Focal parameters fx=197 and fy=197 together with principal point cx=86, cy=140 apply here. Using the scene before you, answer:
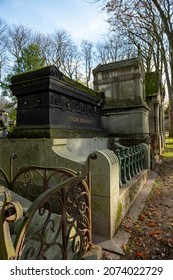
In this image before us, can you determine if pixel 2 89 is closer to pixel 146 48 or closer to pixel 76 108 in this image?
pixel 146 48

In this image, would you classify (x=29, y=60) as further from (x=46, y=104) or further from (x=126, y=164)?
(x=126, y=164)

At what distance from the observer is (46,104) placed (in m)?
4.16

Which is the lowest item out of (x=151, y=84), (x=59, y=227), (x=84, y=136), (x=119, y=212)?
(x=119, y=212)

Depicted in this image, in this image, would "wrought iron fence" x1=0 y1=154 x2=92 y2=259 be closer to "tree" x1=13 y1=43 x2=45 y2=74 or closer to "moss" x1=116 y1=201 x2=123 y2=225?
"moss" x1=116 y1=201 x2=123 y2=225

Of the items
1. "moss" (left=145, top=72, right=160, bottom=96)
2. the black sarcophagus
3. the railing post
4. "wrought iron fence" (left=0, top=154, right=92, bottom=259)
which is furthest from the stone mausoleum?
"moss" (left=145, top=72, right=160, bottom=96)

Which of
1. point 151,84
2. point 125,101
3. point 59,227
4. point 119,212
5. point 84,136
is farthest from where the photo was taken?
point 151,84

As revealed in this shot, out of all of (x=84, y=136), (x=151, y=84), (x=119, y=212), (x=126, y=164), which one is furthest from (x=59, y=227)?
(x=151, y=84)

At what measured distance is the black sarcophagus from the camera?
4.12 meters

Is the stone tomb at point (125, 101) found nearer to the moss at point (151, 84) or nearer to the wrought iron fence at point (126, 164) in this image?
the wrought iron fence at point (126, 164)

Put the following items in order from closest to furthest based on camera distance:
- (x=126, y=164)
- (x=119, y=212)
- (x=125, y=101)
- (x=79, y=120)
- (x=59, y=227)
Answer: (x=59, y=227) → (x=119, y=212) → (x=126, y=164) → (x=79, y=120) → (x=125, y=101)

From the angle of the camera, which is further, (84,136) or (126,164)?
(84,136)

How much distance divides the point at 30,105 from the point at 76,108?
4.25ft

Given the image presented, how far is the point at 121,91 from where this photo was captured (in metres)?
7.72
